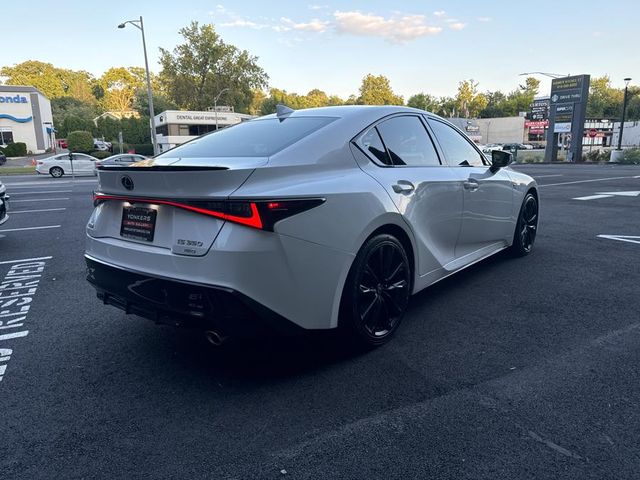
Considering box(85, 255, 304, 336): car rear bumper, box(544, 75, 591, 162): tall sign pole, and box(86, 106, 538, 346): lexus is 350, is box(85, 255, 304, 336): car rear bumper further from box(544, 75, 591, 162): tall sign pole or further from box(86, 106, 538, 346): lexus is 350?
box(544, 75, 591, 162): tall sign pole

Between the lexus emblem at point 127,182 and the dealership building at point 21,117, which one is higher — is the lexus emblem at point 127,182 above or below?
below

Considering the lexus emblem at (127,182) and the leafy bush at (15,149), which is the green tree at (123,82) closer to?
the leafy bush at (15,149)

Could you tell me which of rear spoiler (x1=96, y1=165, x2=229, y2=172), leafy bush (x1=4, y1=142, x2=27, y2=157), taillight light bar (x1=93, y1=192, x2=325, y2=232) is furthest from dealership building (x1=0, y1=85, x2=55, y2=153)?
taillight light bar (x1=93, y1=192, x2=325, y2=232)

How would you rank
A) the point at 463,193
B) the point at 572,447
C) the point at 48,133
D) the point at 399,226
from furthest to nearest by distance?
the point at 48,133, the point at 463,193, the point at 399,226, the point at 572,447

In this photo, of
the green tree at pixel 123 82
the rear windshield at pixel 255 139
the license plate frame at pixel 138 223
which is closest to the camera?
the license plate frame at pixel 138 223

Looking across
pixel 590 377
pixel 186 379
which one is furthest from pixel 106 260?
pixel 590 377

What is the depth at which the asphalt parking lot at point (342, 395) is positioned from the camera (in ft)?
6.81

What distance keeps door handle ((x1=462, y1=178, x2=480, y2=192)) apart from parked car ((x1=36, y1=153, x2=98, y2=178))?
2498cm

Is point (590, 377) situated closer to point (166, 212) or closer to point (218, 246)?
point (218, 246)

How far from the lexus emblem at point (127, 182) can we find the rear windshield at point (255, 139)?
1.68 ft

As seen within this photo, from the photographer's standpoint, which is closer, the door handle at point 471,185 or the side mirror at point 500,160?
the door handle at point 471,185

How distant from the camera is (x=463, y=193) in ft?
13.1

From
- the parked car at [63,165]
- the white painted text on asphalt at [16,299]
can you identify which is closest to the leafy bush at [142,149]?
the parked car at [63,165]

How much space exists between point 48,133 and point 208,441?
62952mm
